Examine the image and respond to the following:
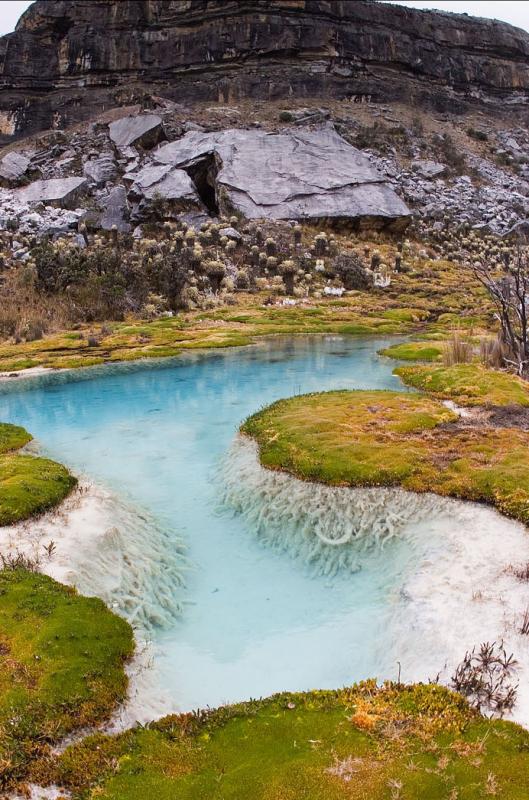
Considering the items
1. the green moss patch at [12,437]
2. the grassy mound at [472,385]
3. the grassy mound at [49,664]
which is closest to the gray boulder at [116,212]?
the grassy mound at [472,385]

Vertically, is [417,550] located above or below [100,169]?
below

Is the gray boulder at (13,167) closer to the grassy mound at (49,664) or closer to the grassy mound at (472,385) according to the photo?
the grassy mound at (472,385)

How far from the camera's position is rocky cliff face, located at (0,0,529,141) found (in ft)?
254

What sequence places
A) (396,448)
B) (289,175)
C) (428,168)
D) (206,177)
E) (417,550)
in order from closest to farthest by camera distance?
(417,550)
(396,448)
(289,175)
(206,177)
(428,168)

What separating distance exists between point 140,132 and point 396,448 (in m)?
60.9

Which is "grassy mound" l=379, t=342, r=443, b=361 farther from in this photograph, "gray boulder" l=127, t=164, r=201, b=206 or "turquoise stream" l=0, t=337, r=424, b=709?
"gray boulder" l=127, t=164, r=201, b=206

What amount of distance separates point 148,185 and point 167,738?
186 feet

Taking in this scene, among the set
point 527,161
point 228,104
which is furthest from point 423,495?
point 527,161

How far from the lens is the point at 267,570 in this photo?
10109mm

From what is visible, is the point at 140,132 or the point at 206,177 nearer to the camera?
the point at 206,177

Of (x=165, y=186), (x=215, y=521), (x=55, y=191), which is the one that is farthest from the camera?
(x=55, y=191)

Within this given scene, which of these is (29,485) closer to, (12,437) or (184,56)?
(12,437)

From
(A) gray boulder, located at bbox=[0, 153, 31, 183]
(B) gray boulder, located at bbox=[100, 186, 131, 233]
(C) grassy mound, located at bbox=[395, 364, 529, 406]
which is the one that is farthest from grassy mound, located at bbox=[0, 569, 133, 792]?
(A) gray boulder, located at bbox=[0, 153, 31, 183]

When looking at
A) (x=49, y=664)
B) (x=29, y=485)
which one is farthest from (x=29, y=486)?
(x=49, y=664)
